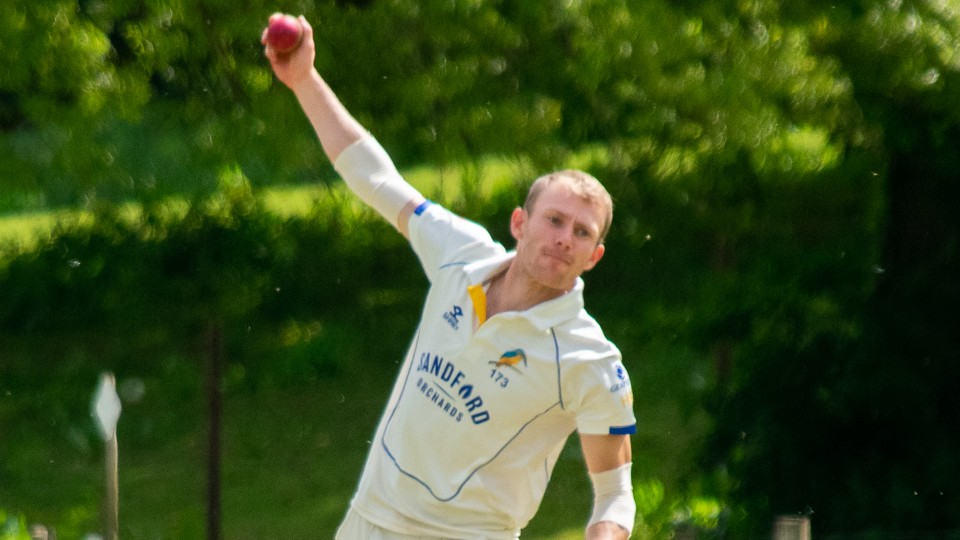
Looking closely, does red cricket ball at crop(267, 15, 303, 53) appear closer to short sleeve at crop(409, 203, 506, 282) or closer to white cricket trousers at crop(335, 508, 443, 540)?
short sleeve at crop(409, 203, 506, 282)

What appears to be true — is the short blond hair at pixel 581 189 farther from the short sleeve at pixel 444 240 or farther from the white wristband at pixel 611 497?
the white wristband at pixel 611 497

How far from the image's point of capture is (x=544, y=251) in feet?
10.5

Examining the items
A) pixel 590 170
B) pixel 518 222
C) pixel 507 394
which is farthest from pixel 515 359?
pixel 590 170

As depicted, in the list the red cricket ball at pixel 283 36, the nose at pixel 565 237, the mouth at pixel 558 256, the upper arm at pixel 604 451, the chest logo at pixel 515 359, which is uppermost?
the red cricket ball at pixel 283 36

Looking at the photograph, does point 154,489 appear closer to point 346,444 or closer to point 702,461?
point 346,444

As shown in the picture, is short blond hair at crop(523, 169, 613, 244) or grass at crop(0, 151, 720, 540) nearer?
short blond hair at crop(523, 169, 613, 244)

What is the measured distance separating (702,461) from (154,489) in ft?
12.1

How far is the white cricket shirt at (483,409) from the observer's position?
10.5 feet

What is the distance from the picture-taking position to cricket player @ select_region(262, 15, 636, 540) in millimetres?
3209

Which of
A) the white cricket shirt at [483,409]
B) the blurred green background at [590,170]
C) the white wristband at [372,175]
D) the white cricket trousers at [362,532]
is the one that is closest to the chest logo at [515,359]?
the white cricket shirt at [483,409]

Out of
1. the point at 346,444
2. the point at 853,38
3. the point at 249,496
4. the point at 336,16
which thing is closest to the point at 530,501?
the point at 336,16

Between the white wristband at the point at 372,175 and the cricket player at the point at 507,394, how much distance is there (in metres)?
0.23

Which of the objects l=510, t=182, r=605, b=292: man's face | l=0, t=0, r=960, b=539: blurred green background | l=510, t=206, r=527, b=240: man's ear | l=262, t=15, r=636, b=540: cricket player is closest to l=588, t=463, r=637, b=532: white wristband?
l=262, t=15, r=636, b=540: cricket player

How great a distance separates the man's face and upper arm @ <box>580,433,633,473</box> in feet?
1.03
